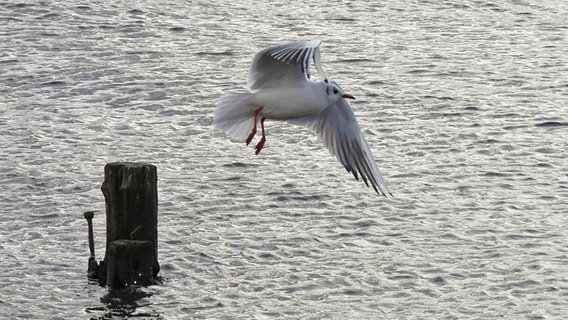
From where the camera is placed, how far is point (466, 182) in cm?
1708

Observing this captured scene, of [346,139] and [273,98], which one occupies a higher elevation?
[273,98]

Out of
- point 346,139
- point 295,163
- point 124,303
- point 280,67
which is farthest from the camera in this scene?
point 295,163

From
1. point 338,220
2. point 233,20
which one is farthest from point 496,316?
point 233,20

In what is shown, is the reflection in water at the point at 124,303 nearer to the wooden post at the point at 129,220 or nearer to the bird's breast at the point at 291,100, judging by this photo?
the wooden post at the point at 129,220

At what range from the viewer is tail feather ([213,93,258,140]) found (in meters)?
12.4

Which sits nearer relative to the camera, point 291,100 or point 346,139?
point 291,100

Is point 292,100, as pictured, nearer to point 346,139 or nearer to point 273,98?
point 273,98

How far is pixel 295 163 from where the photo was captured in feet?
58.2

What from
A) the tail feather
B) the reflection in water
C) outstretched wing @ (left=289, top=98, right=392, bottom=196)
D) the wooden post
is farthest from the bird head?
the reflection in water

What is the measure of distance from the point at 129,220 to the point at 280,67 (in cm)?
229

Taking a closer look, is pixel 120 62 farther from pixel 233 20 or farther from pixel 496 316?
pixel 496 316

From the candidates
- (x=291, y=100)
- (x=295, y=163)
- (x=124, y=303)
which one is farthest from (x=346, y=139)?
(x=295, y=163)

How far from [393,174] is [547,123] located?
325cm

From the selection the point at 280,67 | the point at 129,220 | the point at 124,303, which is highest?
the point at 280,67
